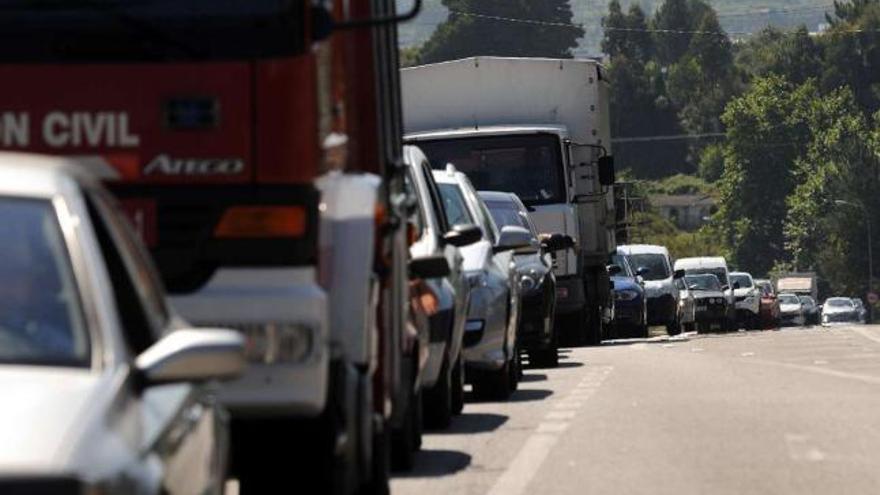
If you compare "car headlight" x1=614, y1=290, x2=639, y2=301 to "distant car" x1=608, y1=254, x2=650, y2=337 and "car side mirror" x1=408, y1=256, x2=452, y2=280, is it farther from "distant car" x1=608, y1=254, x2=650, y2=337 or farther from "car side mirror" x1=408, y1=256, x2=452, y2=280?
"car side mirror" x1=408, y1=256, x2=452, y2=280

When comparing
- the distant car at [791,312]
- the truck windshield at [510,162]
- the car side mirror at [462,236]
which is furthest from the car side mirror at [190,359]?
the distant car at [791,312]

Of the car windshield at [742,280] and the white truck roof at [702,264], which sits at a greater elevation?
the white truck roof at [702,264]

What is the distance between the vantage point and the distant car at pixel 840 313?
107250 millimetres

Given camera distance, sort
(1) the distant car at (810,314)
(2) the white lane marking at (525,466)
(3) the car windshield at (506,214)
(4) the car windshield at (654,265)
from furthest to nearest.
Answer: (1) the distant car at (810,314) < (4) the car windshield at (654,265) < (3) the car windshield at (506,214) < (2) the white lane marking at (525,466)

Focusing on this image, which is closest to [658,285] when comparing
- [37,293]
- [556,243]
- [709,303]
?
Answer: [709,303]

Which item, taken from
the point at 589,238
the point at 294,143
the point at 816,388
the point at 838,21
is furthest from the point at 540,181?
the point at 838,21

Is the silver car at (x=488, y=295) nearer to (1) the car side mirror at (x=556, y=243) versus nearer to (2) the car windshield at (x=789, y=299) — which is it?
(1) the car side mirror at (x=556, y=243)

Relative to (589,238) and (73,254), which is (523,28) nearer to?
(589,238)

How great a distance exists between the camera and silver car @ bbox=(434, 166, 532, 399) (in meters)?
17.8

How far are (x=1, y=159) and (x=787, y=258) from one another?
167m

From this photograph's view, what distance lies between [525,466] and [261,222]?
13.7 ft

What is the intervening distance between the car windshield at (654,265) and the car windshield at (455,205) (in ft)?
106

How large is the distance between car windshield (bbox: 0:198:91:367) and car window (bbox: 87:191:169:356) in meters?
0.22

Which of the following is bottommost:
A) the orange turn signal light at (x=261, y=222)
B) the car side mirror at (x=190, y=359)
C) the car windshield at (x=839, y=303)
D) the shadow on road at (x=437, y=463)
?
the car windshield at (x=839, y=303)
